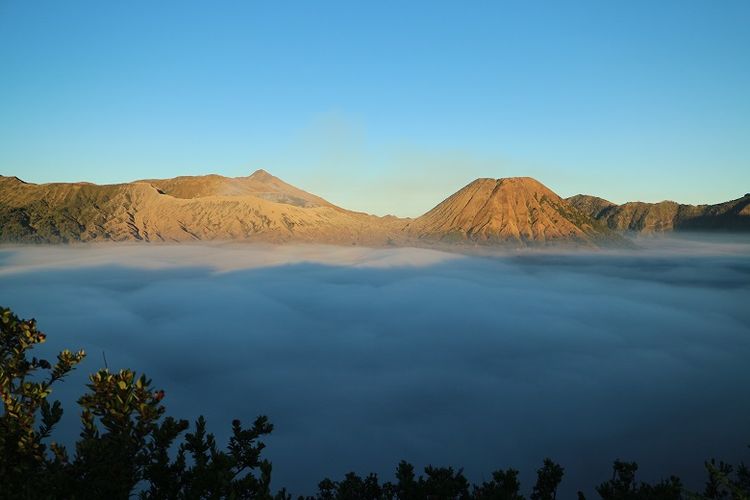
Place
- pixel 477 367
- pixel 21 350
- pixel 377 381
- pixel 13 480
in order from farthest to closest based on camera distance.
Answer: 1. pixel 477 367
2. pixel 377 381
3. pixel 21 350
4. pixel 13 480

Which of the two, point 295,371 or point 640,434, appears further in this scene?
point 295,371

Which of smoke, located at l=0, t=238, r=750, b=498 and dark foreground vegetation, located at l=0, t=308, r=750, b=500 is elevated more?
dark foreground vegetation, located at l=0, t=308, r=750, b=500

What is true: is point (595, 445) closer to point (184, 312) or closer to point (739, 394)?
point (739, 394)

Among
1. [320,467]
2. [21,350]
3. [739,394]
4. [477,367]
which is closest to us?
[21,350]

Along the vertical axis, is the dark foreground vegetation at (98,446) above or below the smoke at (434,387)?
above

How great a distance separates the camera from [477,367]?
152m

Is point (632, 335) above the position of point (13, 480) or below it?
below

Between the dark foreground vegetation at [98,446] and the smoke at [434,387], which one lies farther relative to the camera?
the smoke at [434,387]

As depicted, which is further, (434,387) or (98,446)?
(434,387)

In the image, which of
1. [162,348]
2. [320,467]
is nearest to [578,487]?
[320,467]

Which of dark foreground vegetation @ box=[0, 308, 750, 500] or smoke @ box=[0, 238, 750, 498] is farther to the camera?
smoke @ box=[0, 238, 750, 498]

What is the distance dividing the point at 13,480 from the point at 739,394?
162 meters

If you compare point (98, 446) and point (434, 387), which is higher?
point (98, 446)

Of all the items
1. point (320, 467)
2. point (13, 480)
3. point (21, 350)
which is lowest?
point (320, 467)
